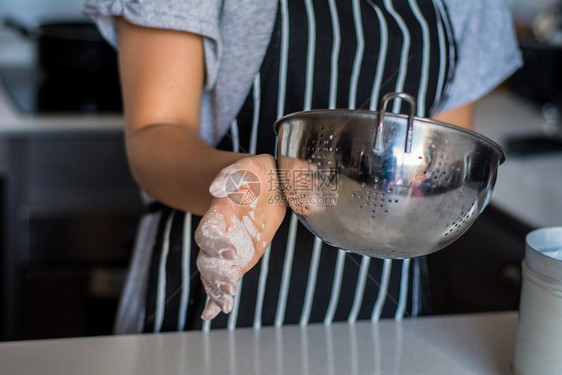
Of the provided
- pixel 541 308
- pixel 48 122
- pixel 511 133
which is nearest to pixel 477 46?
pixel 541 308

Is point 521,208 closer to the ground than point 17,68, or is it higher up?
closer to the ground

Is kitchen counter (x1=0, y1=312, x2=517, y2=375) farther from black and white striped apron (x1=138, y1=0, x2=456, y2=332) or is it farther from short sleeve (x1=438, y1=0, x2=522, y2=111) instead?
short sleeve (x1=438, y1=0, x2=522, y2=111)

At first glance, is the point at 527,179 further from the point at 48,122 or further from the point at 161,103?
the point at 48,122

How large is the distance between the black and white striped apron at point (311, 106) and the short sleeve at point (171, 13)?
74mm

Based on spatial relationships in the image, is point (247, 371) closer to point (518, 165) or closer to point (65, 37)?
point (518, 165)

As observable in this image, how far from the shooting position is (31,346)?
1.84ft

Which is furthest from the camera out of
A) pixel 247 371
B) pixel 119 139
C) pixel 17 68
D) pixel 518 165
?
pixel 17 68

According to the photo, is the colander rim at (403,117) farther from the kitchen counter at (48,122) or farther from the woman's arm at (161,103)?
the kitchen counter at (48,122)

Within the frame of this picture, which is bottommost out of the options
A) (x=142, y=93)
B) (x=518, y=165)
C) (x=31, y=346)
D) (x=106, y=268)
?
(x=106, y=268)

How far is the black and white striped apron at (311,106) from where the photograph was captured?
2.21ft

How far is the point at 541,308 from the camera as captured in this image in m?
0.50

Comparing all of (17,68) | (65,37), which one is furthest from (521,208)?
(17,68)

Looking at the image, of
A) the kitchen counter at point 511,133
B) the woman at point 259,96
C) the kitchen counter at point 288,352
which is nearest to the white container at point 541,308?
the kitchen counter at point 288,352

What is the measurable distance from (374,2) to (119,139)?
843 mm
